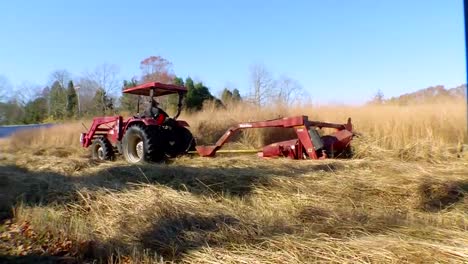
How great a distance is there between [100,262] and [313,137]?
524 cm

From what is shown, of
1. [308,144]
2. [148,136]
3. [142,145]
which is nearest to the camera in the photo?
[308,144]

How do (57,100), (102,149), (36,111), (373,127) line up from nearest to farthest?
(373,127), (102,149), (36,111), (57,100)

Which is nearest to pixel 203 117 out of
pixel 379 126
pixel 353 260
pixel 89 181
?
pixel 379 126

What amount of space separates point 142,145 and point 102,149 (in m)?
1.95

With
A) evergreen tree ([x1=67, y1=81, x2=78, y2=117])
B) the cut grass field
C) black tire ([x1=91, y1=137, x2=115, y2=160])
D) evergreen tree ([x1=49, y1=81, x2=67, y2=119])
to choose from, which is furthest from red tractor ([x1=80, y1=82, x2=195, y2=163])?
evergreen tree ([x1=67, y1=81, x2=78, y2=117])

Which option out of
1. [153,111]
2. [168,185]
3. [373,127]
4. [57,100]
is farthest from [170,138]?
[57,100]

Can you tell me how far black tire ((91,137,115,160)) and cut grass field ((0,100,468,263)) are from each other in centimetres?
239

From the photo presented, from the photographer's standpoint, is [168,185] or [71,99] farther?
[71,99]

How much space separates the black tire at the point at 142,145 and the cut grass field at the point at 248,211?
130 cm

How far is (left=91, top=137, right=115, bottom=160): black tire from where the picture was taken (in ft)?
36.1

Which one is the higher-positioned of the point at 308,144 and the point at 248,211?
the point at 308,144

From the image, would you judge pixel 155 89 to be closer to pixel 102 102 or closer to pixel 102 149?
pixel 102 149

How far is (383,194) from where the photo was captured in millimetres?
5297

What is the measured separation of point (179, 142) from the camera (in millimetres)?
10430
